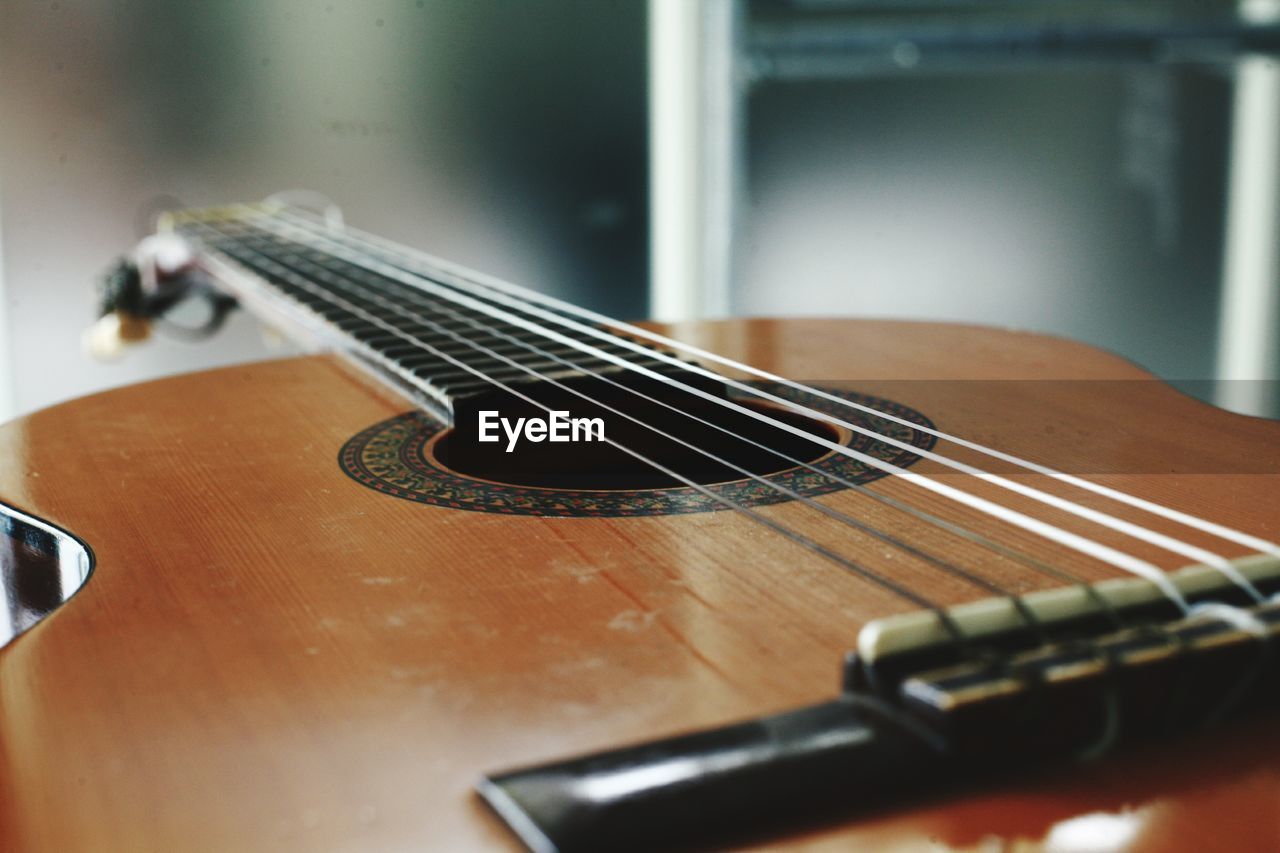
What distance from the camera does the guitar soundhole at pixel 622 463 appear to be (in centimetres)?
65

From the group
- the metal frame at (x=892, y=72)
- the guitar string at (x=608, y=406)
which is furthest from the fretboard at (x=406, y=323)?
the metal frame at (x=892, y=72)

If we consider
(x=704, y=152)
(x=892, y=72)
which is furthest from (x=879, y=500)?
(x=704, y=152)

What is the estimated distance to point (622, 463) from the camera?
768mm

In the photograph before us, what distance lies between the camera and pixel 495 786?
1.16ft

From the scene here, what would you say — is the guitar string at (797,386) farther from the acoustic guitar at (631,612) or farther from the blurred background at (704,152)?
the blurred background at (704,152)

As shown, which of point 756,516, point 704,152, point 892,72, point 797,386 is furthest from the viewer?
point 704,152

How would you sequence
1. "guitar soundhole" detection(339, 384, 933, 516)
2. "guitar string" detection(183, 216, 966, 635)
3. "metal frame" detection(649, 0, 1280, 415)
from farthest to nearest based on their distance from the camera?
1. "metal frame" detection(649, 0, 1280, 415)
2. "guitar soundhole" detection(339, 384, 933, 516)
3. "guitar string" detection(183, 216, 966, 635)

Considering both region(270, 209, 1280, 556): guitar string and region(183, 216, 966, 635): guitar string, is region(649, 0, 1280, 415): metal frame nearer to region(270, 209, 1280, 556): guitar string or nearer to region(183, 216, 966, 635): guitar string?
region(270, 209, 1280, 556): guitar string

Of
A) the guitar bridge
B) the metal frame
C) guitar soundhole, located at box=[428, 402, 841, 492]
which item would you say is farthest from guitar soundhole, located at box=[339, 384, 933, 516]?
the metal frame

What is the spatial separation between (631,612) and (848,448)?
0.31 m

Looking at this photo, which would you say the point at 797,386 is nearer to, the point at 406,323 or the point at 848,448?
the point at 848,448

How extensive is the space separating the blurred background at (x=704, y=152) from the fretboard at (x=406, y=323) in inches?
21.0

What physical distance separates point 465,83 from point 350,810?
70.9 inches

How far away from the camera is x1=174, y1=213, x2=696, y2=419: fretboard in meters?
0.84
